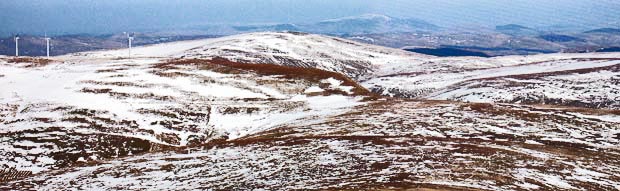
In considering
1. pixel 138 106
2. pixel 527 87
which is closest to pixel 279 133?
pixel 138 106

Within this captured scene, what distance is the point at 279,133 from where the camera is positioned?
6200 cm

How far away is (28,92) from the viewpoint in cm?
8612

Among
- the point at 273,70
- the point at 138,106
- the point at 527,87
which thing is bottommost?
the point at 138,106

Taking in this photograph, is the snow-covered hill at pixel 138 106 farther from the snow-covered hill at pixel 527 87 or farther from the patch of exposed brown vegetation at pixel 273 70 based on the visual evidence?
the snow-covered hill at pixel 527 87

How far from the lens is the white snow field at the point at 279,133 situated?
38.0 meters

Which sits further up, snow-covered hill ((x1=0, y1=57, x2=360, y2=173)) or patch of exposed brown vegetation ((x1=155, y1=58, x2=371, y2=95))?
patch of exposed brown vegetation ((x1=155, y1=58, x2=371, y2=95))

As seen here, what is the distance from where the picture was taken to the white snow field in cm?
3800

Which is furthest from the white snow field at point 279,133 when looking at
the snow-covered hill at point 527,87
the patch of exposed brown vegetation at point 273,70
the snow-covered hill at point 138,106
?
the snow-covered hill at point 527,87

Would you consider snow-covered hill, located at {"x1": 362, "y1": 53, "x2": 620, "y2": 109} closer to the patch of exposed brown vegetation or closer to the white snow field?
the white snow field

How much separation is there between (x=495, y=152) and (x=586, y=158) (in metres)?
7.15

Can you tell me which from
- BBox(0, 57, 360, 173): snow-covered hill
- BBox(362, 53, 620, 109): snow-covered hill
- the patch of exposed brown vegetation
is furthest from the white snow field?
BBox(362, 53, 620, 109): snow-covered hill

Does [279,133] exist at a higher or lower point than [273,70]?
lower

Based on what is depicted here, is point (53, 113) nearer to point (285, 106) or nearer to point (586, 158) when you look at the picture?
point (285, 106)

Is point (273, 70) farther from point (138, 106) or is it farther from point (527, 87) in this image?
point (527, 87)
